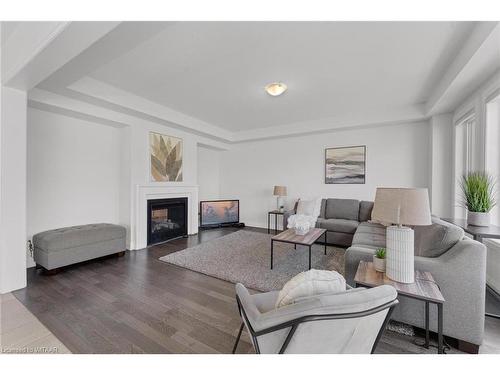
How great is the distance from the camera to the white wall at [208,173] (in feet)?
20.0

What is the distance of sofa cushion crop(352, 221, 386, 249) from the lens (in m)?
2.89

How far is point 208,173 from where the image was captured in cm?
636

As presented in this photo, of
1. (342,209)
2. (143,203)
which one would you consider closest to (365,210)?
(342,209)

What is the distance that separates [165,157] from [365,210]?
4.22 metres

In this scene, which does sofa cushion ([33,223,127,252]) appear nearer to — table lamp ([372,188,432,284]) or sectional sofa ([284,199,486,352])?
sectional sofa ([284,199,486,352])

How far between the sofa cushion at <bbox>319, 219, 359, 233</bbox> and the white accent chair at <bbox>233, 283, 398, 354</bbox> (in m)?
3.06

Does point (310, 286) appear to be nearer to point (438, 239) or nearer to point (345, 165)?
point (438, 239)

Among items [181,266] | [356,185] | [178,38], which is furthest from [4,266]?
[356,185]

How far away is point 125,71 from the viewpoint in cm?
270

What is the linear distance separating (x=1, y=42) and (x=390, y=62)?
4.14 meters

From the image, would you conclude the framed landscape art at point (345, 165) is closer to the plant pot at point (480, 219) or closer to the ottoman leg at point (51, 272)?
the plant pot at point (480, 219)

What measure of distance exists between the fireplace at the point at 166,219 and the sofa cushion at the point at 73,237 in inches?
29.7
